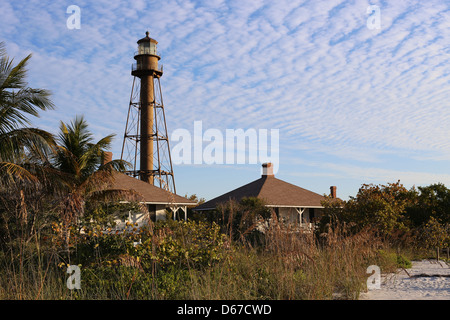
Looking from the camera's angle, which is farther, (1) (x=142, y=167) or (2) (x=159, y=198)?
(1) (x=142, y=167)

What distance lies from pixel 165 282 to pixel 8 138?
29.7 feet

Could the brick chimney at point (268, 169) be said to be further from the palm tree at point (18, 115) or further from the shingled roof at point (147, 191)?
the palm tree at point (18, 115)

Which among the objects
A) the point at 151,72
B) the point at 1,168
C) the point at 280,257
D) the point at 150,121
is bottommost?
the point at 280,257

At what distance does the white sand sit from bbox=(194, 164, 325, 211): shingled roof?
16954mm

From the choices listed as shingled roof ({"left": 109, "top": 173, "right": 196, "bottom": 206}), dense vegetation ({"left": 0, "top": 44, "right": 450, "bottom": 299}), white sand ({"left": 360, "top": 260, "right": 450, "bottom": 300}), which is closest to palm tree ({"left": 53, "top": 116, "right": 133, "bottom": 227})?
dense vegetation ({"left": 0, "top": 44, "right": 450, "bottom": 299})

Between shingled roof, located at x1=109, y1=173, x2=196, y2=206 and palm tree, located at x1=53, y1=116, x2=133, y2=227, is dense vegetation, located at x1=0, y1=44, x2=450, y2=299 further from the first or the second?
shingled roof, located at x1=109, y1=173, x2=196, y2=206

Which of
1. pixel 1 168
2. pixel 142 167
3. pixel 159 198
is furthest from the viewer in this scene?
pixel 142 167

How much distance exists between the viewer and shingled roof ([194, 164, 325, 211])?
30766mm

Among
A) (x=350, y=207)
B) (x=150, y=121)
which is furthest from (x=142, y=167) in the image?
(x=350, y=207)

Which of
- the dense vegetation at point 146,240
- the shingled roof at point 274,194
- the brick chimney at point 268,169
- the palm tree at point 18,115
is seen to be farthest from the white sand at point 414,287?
the brick chimney at point 268,169

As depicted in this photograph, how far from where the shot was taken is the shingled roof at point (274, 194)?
101 ft

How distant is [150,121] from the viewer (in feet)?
121
